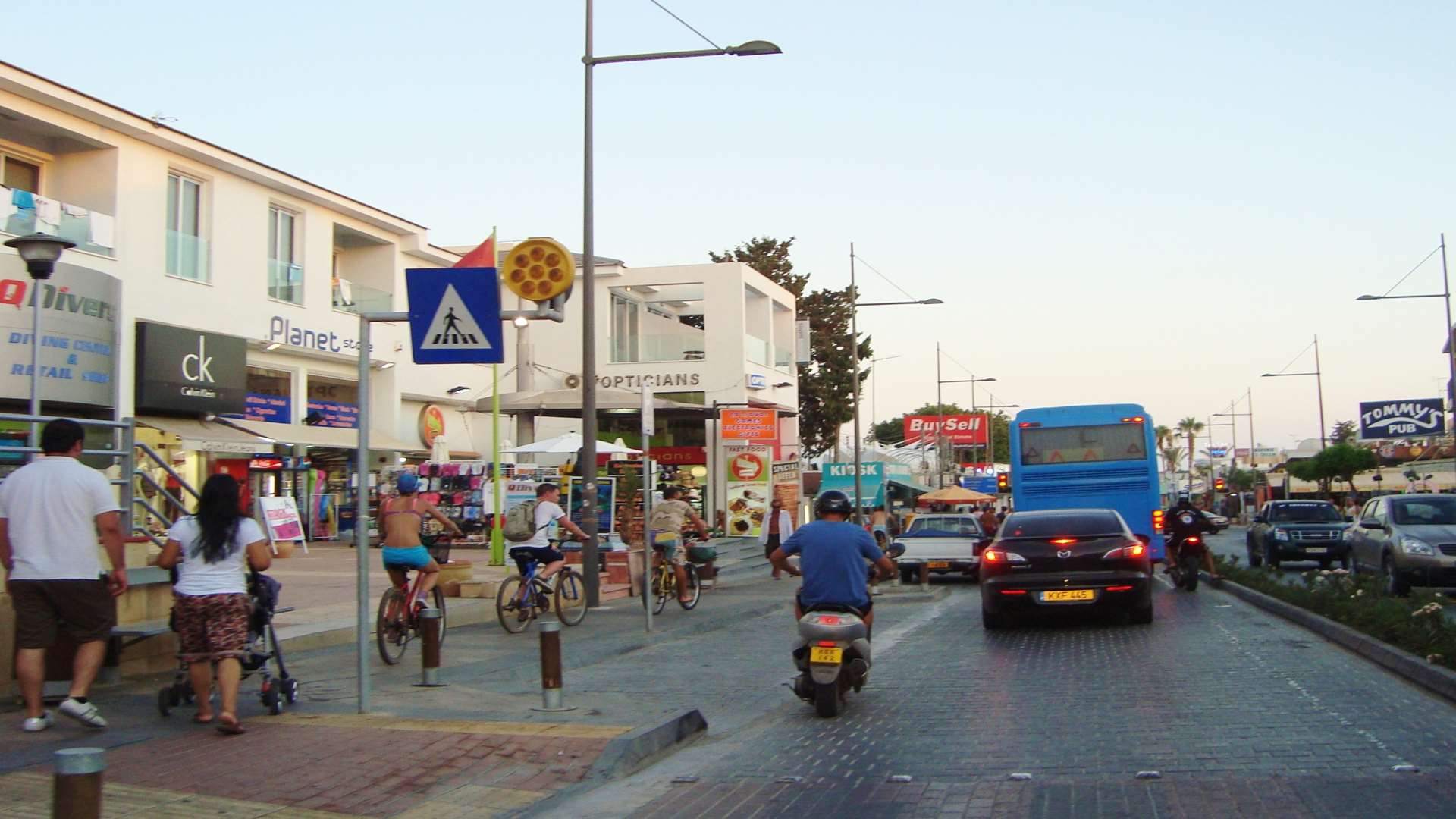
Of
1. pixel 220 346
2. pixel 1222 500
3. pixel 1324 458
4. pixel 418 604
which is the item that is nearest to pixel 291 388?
pixel 220 346

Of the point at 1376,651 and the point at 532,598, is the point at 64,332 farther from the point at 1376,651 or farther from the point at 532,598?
the point at 1376,651

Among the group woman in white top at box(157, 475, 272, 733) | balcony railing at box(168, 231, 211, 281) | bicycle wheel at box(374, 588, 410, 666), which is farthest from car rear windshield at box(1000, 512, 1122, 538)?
balcony railing at box(168, 231, 211, 281)

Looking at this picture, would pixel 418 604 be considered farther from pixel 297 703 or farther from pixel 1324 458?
pixel 1324 458

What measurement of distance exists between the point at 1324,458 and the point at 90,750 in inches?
2782

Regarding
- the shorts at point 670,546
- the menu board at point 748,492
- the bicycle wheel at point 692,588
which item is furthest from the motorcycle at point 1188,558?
the menu board at point 748,492

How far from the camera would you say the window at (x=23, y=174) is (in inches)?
969

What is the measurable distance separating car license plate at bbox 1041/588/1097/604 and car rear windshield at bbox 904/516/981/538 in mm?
12309

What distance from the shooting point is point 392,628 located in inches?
460

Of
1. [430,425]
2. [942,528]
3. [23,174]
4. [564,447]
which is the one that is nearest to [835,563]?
[942,528]

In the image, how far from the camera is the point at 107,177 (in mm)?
24922

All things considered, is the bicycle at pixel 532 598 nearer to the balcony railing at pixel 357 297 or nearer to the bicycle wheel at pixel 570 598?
the bicycle wheel at pixel 570 598

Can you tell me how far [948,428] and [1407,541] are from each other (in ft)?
214

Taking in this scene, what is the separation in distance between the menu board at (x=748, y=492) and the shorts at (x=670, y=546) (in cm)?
1649

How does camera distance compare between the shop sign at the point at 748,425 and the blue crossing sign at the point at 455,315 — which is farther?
the shop sign at the point at 748,425
